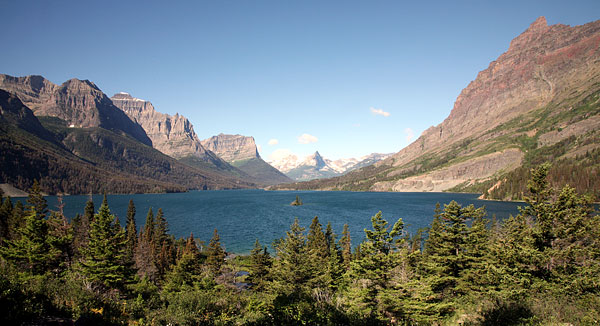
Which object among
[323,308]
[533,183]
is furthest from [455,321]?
[533,183]

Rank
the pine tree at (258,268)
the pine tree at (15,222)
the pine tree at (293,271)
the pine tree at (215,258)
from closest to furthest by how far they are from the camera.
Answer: the pine tree at (293,271) → the pine tree at (258,268) → the pine tree at (215,258) → the pine tree at (15,222)

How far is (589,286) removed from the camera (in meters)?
17.7

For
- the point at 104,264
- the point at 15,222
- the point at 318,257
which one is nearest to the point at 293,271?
the point at 318,257

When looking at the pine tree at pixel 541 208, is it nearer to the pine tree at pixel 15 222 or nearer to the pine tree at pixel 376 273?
the pine tree at pixel 376 273

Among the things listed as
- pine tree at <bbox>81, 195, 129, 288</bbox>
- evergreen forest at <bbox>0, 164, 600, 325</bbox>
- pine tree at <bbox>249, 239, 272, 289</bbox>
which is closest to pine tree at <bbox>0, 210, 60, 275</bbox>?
evergreen forest at <bbox>0, 164, 600, 325</bbox>

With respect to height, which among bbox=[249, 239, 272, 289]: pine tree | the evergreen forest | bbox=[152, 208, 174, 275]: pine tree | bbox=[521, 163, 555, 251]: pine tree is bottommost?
bbox=[152, 208, 174, 275]: pine tree

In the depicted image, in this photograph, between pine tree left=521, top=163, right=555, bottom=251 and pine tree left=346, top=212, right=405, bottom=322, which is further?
pine tree left=521, top=163, right=555, bottom=251

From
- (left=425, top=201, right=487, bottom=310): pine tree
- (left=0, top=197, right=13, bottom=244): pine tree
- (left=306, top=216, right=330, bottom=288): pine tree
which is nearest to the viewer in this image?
(left=425, top=201, right=487, bottom=310): pine tree

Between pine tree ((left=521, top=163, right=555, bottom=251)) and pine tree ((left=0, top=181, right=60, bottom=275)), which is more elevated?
pine tree ((left=521, top=163, right=555, bottom=251))

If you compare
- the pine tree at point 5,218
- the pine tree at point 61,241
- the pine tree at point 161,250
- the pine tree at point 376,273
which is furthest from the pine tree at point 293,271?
the pine tree at point 5,218

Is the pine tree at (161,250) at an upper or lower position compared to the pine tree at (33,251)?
lower

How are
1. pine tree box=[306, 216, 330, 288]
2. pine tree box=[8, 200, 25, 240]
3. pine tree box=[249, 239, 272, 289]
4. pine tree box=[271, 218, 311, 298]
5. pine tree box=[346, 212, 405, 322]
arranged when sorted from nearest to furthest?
pine tree box=[346, 212, 405, 322]
pine tree box=[271, 218, 311, 298]
pine tree box=[306, 216, 330, 288]
pine tree box=[249, 239, 272, 289]
pine tree box=[8, 200, 25, 240]

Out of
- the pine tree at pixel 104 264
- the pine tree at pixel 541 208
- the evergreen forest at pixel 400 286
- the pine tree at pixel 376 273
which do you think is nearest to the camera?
the evergreen forest at pixel 400 286

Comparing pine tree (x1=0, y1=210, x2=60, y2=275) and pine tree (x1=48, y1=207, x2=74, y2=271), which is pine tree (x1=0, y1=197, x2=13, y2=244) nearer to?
pine tree (x1=0, y1=210, x2=60, y2=275)
